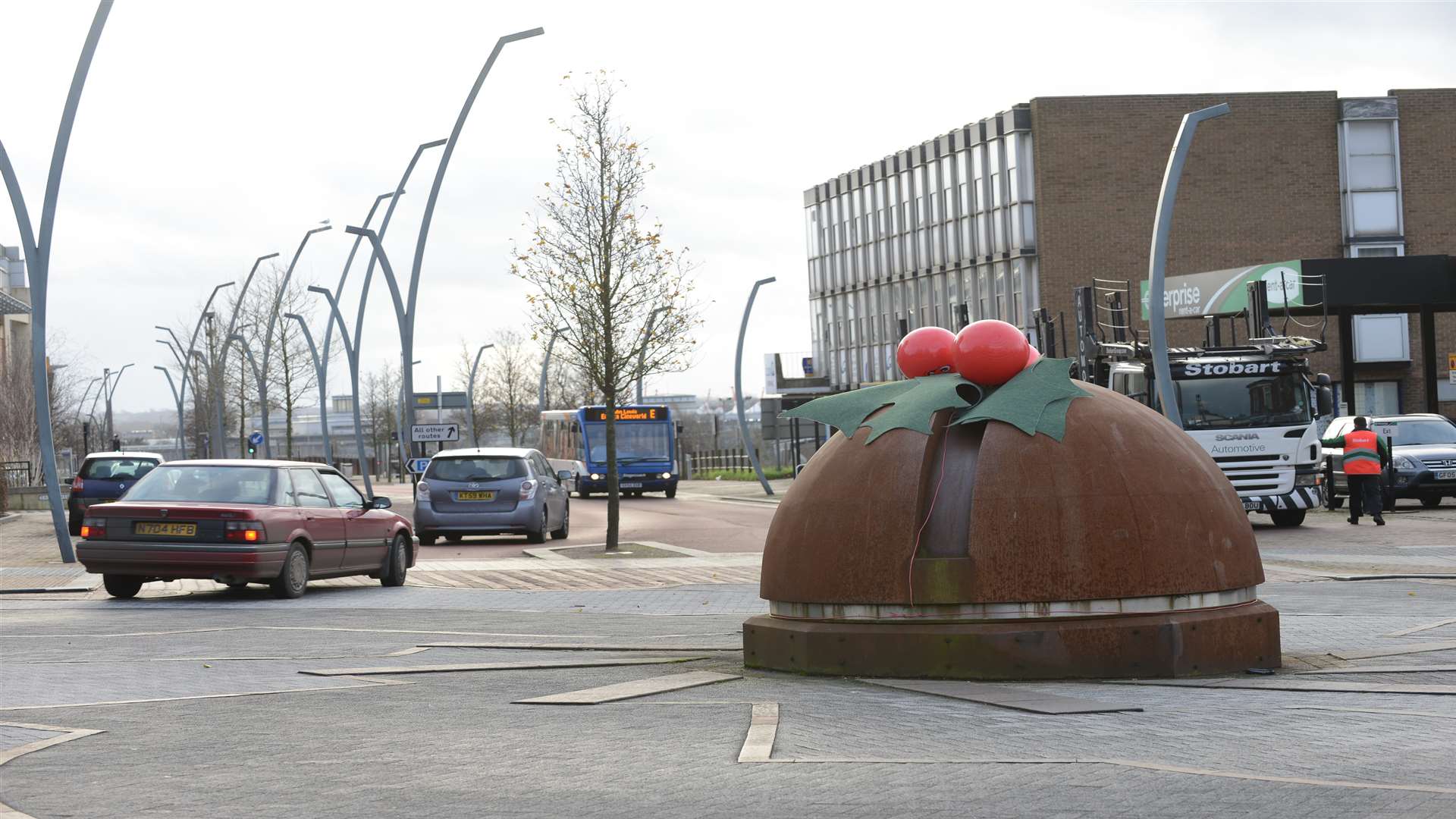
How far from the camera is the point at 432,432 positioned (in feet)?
129

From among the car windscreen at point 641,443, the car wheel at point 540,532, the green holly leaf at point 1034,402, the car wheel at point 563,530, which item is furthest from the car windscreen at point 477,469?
the car windscreen at point 641,443

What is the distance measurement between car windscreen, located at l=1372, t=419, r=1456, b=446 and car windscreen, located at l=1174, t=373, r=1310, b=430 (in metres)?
6.08

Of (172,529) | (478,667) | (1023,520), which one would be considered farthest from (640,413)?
(1023,520)

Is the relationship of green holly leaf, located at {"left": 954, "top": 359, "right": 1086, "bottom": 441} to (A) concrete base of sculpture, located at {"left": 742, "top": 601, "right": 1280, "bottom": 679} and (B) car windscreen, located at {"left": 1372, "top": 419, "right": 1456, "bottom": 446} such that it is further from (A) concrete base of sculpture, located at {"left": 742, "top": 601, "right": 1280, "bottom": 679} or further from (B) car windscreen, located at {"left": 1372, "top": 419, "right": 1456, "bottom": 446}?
(B) car windscreen, located at {"left": 1372, "top": 419, "right": 1456, "bottom": 446}

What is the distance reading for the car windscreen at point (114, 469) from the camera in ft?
102

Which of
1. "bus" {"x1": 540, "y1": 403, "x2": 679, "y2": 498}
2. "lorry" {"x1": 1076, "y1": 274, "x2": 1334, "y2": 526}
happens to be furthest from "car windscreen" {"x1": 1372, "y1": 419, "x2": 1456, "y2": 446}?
→ "bus" {"x1": 540, "y1": 403, "x2": 679, "y2": 498}

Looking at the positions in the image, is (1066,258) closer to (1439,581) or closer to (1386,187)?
(1386,187)

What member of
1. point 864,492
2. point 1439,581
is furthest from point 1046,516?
point 1439,581

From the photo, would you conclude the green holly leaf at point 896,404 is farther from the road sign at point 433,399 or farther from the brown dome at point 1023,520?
the road sign at point 433,399

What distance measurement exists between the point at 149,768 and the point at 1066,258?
50.5 m

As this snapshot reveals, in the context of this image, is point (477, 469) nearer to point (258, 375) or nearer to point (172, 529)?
point (172, 529)

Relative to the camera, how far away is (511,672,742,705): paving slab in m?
9.09

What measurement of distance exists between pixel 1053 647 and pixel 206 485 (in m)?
10.9

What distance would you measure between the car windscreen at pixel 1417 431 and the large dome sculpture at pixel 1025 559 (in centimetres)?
2326
